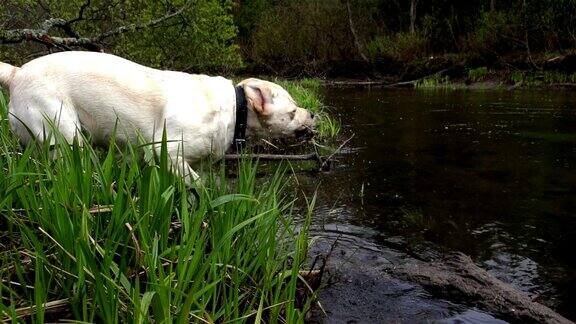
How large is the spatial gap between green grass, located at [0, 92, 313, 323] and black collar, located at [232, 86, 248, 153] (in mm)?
1573

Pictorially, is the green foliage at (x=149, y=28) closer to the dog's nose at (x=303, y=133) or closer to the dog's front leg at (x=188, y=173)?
the dog's nose at (x=303, y=133)

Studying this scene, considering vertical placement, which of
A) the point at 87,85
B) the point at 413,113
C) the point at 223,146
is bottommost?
the point at 413,113

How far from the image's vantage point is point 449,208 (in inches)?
198

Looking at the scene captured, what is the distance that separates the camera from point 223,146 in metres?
4.14

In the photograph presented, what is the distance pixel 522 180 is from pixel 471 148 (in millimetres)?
2026

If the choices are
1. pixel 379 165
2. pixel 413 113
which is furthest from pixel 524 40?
pixel 379 165

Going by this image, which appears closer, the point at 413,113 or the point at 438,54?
the point at 413,113

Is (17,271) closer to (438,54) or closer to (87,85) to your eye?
(87,85)

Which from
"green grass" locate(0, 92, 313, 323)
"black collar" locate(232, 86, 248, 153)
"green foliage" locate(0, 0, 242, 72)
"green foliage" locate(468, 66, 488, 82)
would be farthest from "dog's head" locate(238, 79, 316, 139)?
"green foliage" locate(468, 66, 488, 82)

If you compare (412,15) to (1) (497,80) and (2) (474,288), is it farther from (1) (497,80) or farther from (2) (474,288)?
(2) (474,288)

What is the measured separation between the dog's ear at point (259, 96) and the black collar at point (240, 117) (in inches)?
3.4

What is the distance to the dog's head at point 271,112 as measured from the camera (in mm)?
4457

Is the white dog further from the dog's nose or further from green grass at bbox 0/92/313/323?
green grass at bbox 0/92/313/323

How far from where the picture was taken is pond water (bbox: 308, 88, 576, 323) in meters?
3.09
